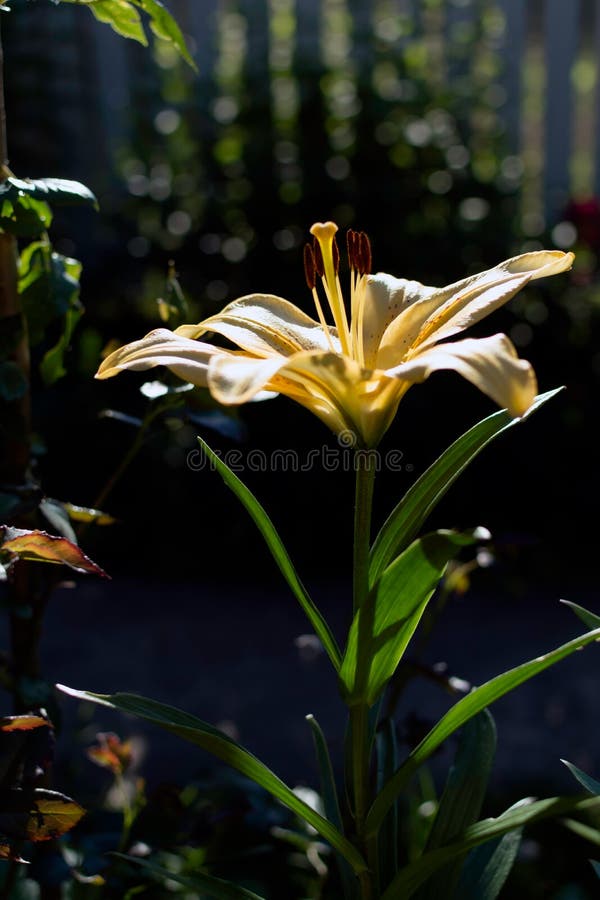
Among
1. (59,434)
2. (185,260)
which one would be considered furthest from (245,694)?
(185,260)

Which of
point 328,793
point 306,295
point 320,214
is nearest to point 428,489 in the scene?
point 328,793

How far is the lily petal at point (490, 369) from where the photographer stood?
0.78 meters

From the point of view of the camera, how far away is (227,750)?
3.13 ft

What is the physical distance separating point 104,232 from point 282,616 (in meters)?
1.80

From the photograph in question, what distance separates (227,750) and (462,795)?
329 millimetres

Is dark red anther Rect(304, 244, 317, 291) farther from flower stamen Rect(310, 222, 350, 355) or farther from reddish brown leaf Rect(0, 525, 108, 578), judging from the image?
reddish brown leaf Rect(0, 525, 108, 578)

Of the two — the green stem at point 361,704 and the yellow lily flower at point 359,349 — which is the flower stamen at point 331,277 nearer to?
the yellow lily flower at point 359,349

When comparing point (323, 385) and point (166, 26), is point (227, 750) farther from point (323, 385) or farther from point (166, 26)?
point (166, 26)

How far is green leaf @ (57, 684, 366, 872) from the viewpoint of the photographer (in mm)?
935

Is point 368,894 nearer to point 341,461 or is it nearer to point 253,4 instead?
point 341,461

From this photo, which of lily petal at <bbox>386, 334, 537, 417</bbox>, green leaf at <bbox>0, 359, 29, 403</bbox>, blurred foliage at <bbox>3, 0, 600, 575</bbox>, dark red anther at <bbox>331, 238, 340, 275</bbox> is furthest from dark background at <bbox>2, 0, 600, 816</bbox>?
lily petal at <bbox>386, 334, 537, 417</bbox>

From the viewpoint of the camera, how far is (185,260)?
348cm

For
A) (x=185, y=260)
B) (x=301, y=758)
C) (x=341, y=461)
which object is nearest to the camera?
(x=301, y=758)

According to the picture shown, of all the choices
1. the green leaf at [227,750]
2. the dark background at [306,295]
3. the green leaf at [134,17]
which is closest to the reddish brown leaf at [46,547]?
the green leaf at [227,750]
